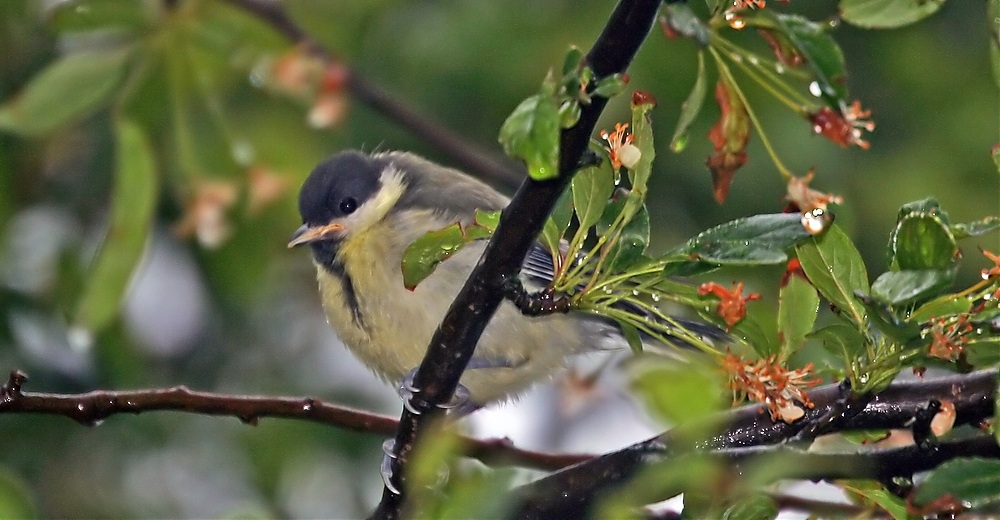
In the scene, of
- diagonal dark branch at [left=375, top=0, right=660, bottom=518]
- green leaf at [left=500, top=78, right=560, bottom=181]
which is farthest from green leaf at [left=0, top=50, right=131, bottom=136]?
green leaf at [left=500, top=78, right=560, bottom=181]

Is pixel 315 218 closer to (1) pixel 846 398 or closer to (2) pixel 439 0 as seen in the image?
(2) pixel 439 0

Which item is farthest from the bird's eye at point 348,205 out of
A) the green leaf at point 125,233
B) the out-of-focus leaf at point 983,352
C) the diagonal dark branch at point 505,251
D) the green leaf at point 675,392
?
the green leaf at point 675,392

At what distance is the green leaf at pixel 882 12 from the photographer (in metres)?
1.73

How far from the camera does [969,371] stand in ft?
5.57

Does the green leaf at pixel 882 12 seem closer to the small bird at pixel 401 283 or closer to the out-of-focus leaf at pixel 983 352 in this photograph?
the out-of-focus leaf at pixel 983 352

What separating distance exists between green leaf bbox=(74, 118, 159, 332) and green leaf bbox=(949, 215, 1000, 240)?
213 cm

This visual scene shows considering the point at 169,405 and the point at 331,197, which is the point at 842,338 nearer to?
the point at 169,405

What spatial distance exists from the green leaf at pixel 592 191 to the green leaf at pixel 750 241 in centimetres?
12

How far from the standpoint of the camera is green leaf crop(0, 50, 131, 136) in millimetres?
3115

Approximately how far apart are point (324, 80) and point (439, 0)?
1.57 meters

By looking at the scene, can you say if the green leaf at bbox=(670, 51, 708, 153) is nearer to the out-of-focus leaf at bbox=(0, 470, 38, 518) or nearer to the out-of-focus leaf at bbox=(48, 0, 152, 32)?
the out-of-focus leaf at bbox=(0, 470, 38, 518)

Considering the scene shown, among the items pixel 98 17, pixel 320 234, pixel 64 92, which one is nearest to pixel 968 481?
pixel 320 234

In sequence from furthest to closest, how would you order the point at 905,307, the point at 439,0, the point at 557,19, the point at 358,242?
the point at 439,0, the point at 557,19, the point at 358,242, the point at 905,307

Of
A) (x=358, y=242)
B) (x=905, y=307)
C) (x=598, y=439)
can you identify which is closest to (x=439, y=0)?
(x=358, y=242)
